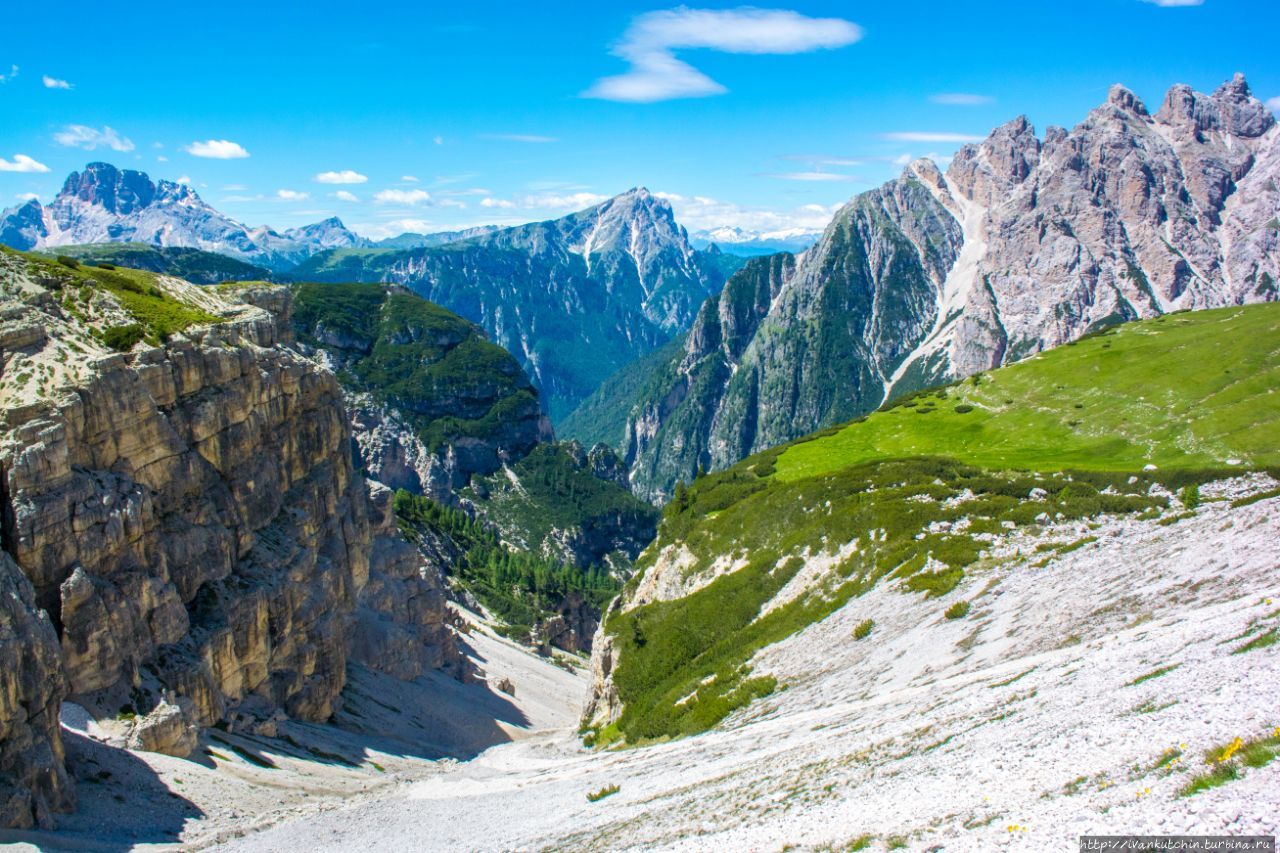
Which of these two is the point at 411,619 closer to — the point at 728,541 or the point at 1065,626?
the point at 728,541

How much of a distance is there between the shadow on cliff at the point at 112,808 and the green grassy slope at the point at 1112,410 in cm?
7150

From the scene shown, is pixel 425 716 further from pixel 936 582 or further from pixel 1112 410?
pixel 1112 410

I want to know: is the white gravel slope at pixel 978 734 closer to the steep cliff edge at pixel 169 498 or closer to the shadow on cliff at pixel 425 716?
the steep cliff edge at pixel 169 498

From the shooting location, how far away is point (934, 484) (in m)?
75.4

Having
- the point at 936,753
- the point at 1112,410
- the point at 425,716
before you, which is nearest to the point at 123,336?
the point at 425,716

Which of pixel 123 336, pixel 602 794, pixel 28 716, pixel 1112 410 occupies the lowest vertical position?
pixel 602 794

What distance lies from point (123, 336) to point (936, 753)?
70382 millimetres

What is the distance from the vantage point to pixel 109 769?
52.7 metres

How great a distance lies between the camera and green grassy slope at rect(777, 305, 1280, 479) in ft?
277

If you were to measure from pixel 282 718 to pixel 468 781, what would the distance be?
79.0 feet

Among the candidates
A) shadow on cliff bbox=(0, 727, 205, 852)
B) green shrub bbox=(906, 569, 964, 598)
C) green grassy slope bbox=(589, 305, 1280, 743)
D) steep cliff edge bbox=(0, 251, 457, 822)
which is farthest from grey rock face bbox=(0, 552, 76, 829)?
green shrub bbox=(906, 569, 964, 598)

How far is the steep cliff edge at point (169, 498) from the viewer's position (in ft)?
191

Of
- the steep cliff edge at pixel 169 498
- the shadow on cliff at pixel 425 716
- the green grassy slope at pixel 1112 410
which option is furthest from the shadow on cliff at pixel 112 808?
the green grassy slope at pixel 1112 410

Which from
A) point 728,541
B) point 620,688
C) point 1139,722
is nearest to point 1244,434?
point 728,541
